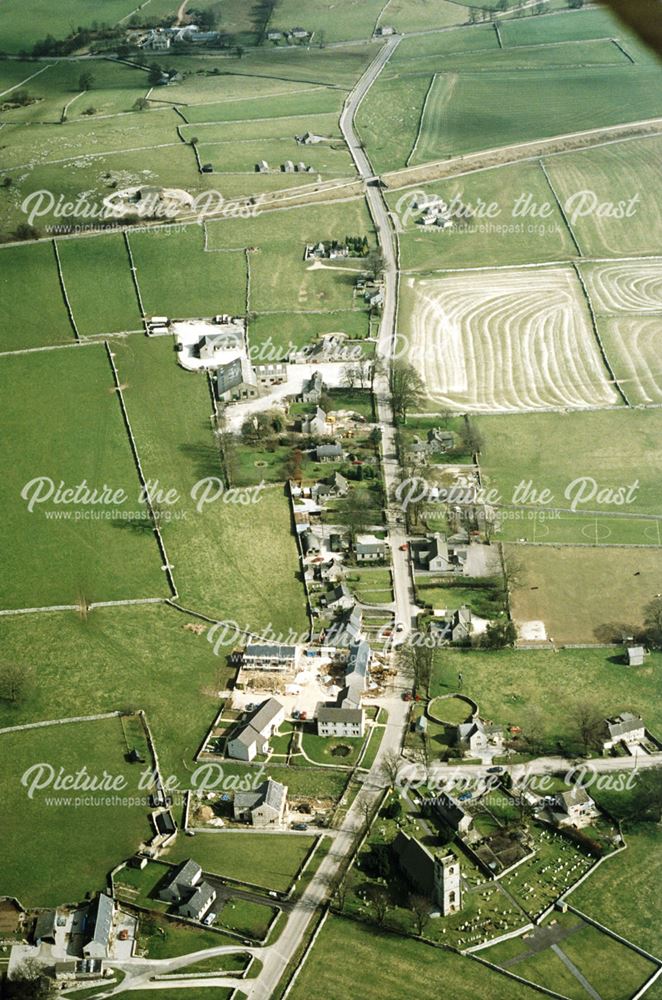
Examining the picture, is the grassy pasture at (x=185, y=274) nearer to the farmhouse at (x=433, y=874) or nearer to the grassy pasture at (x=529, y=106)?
the grassy pasture at (x=529, y=106)

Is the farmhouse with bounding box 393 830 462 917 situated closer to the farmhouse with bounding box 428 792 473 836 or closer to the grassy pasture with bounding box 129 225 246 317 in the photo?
the farmhouse with bounding box 428 792 473 836

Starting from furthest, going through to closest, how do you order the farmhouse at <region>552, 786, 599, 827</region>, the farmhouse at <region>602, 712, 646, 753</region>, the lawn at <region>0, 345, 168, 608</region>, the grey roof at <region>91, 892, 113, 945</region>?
the lawn at <region>0, 345, 168, 608</region>
the farmhouse at <region>602, 712, 646, 753</region>
the farmhouse at <region>552, 786, 599, 827</region>
the grey roof at <region>91, 892, 113, 945</region>

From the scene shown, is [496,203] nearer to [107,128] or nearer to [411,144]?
[411,144]

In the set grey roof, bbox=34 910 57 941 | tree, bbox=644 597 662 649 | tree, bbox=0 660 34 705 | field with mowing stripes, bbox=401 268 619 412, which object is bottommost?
field with mowing stripes, bbox=401 268 619 412

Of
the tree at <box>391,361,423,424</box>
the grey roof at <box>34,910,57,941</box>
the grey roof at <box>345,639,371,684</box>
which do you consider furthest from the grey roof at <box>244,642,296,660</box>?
the tree at <box>391,361,423,424</box>

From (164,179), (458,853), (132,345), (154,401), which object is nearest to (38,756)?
(458,853)

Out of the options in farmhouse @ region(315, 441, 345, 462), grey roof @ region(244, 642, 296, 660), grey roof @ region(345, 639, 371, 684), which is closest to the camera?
grey roof @ region(345, 639, 371, 684)

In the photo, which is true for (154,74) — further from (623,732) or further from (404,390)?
(623,732)

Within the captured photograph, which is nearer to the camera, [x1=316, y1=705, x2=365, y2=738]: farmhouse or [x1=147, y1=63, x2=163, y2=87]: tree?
[x1=316, y1=705, x2=365, y2=738]: farmhouse
